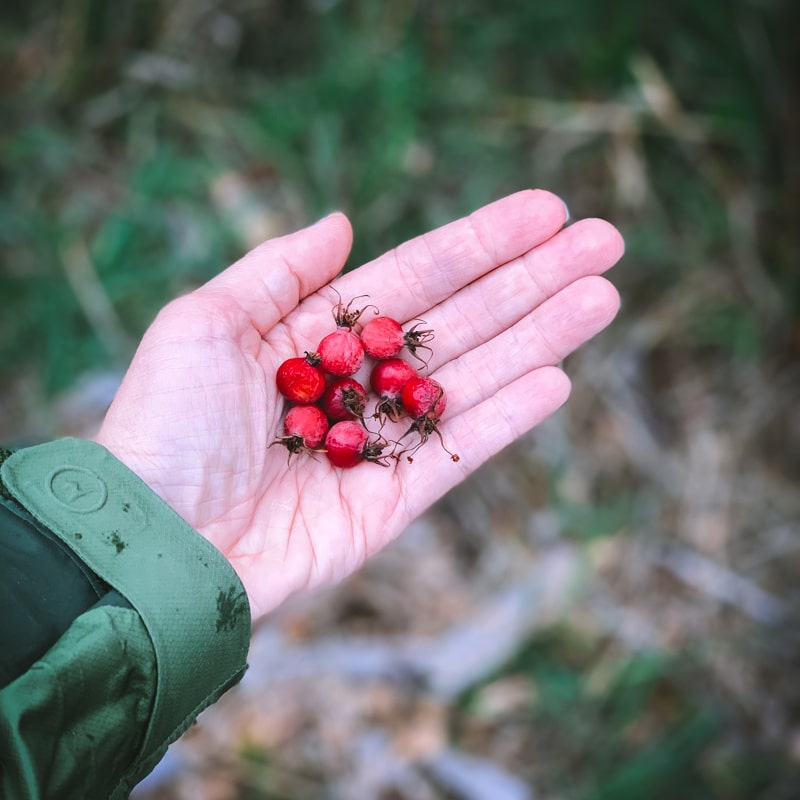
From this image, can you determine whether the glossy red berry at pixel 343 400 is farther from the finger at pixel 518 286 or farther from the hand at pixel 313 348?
the finger at pixel 518 286

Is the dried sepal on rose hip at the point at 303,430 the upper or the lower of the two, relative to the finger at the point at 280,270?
lower

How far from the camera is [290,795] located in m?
3.59

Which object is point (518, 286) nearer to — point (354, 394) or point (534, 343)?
point (534, 343)

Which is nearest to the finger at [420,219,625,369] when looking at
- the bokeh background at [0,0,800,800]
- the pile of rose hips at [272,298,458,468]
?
the pile of rose hips at [272,298,458,468]

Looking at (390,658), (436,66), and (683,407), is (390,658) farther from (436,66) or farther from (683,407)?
(436,66)

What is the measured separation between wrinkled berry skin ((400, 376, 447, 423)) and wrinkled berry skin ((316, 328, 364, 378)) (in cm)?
23

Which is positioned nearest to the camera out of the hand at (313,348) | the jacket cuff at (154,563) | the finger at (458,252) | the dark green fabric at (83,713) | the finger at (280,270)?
the dark green fabric at (83,713)

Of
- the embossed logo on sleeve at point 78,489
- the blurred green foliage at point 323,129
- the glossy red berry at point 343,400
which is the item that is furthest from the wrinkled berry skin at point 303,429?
the blurred green foliage at point 323,129

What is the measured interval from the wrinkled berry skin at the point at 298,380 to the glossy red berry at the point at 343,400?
70 mm

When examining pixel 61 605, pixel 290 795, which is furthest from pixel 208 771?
pixel 61 605

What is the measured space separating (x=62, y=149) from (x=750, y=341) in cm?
407

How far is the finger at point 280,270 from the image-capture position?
295cm

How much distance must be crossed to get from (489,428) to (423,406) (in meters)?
0.29

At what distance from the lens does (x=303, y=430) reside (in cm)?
297
